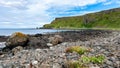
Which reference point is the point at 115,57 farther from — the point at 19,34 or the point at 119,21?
the point at 119,21

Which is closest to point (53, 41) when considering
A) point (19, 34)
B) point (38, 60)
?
point (19, 34)

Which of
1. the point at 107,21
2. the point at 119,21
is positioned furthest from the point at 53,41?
the point at 107,21

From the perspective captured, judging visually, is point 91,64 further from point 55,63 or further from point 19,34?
point 19,34

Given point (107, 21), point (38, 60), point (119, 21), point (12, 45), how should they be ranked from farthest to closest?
1. point (107, 21)
2. point (119, 21)
3. point (12, 45)
4. point (38, 60)

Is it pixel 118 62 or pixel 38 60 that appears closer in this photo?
pixel 118 62

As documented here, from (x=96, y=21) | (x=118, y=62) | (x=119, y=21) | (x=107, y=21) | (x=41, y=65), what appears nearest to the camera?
(x=41, y=65)

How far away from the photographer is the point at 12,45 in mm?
34375

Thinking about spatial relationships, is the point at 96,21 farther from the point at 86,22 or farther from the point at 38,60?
the point at 38,60

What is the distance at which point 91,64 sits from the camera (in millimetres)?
14016

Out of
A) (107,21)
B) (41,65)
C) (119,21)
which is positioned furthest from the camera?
(107,21)

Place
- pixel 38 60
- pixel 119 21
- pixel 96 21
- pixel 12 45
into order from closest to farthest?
pixel 38 60 → pixel 12 45 → pixel 119 21 → pixel 96 21

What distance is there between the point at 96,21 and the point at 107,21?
12555 millimetres

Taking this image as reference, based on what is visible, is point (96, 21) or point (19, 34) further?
point (96, 21)

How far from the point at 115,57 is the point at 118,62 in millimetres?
1139
